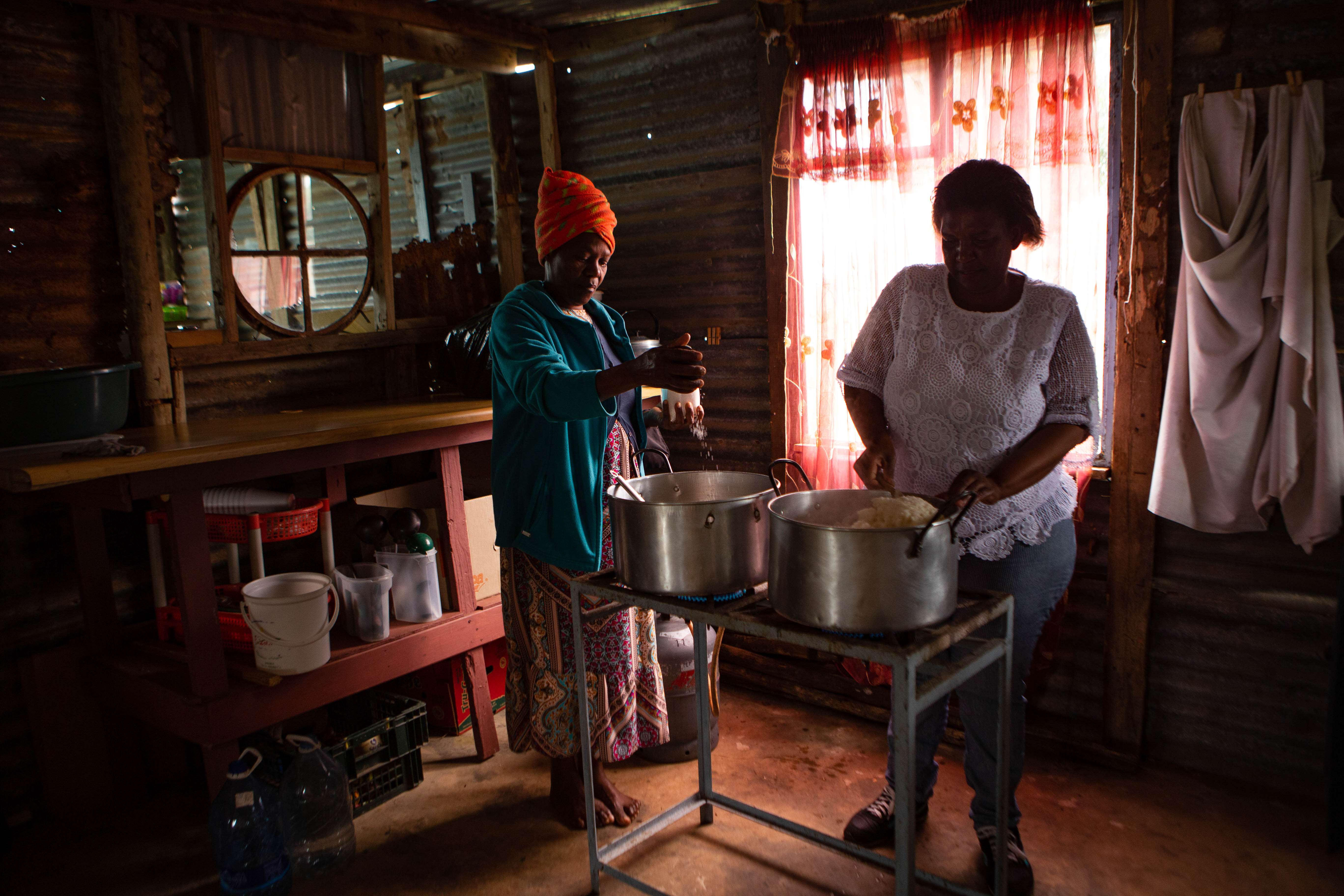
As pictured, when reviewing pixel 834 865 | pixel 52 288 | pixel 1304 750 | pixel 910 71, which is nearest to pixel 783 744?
pixel 834 865

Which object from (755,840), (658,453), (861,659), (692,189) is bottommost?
(755,840)

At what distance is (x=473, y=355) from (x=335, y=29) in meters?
1.62

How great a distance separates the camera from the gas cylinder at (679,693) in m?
3.75

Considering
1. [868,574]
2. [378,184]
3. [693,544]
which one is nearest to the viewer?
[868,574]

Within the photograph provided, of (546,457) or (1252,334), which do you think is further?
(1252,334)

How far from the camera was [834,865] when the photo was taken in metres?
3.10

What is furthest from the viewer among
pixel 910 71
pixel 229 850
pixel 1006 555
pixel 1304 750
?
pixel 910 71

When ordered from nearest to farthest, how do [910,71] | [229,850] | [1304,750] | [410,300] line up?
[229,850] → [1304,750] → [910,71] → [410,300]

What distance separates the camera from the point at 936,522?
6.53 feet

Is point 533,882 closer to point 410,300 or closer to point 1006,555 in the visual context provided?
point 1006,555

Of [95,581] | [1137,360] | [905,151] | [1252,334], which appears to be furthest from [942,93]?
[95,581]

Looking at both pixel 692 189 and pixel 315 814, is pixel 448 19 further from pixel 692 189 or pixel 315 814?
pixel 315 814

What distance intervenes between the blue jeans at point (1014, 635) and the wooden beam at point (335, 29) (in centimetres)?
356

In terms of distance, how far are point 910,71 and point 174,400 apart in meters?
3.32
